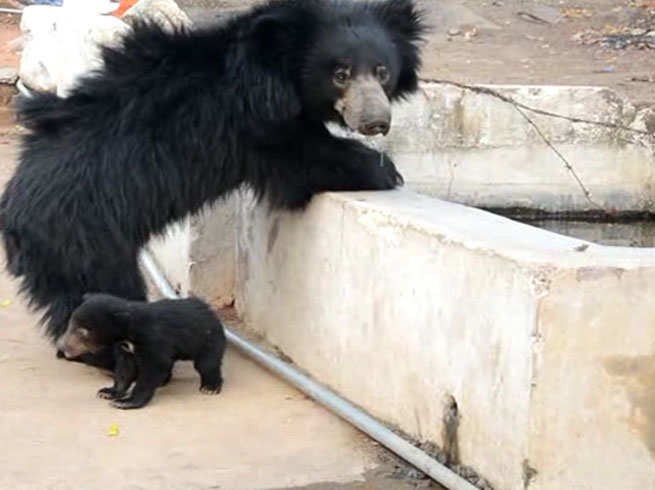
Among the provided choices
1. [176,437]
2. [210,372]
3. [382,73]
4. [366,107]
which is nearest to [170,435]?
[176,437]

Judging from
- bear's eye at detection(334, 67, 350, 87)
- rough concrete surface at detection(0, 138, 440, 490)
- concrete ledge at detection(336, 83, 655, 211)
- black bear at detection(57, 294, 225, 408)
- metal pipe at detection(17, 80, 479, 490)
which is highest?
bear's eye at detection(334, 67, 350, 87)

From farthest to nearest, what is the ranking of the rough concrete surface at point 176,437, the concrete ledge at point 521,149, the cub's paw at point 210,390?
the concrete ledge at point 521,149, the cub's paw at point 210,390, the rough concrete surface at point 176,437

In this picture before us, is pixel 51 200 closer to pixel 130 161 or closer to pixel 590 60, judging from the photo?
pixel 130 161

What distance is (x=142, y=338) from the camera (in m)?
5.14

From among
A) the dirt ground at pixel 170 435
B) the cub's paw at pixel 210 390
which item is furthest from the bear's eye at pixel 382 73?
the cub's paw at pixel 210 390

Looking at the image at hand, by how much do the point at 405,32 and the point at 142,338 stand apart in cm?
182

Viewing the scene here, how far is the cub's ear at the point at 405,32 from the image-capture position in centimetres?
588

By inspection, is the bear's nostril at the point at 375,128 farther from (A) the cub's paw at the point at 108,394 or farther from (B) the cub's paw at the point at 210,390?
(A) the cub's paw at the point at 108,394

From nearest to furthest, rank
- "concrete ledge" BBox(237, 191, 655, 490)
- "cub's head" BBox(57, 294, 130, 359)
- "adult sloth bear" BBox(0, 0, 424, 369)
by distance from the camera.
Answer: "concrete ledge" BBox(237, 191, 655, 490) → "cub's head" BBox(57, 294, 130, 359) → "adult sloth bear" BBox(0, 0, 424, 369)

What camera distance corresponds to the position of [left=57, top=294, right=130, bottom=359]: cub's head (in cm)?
514

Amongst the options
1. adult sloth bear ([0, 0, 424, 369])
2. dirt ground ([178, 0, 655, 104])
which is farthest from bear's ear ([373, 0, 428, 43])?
dirt ground ([178, 0, 655, 104])

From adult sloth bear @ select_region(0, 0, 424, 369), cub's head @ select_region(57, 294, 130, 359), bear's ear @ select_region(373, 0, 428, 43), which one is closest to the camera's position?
cub's head @ select_region(57, 294, 130, 359)

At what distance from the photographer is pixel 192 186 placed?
572 centimetres

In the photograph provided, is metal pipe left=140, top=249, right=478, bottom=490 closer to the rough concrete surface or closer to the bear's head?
the rough concrete surface
